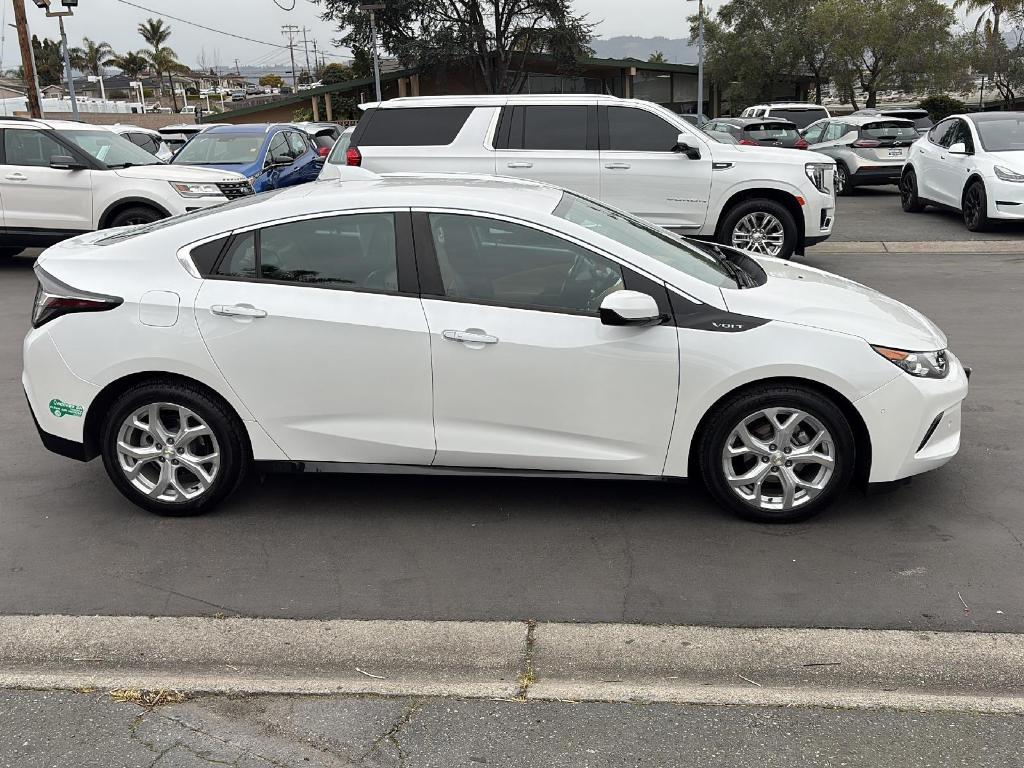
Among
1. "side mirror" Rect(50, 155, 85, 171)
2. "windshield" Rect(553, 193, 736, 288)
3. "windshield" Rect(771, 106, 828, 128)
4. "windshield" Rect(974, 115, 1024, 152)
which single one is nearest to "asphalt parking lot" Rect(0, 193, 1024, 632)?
"windshield" Rect(553, 193, 736, 288)

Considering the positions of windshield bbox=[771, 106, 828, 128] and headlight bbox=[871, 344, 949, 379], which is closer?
headlight bbox=[871, 344, 949, 379]

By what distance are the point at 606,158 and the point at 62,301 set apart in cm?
747

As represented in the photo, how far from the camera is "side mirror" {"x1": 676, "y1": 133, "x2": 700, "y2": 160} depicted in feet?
36.3

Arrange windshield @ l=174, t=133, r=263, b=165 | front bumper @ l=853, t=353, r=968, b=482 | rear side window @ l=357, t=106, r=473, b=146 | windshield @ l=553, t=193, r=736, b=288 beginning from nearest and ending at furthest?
front bumper @ l=853, t=353, r=968, b=482 < windshield @ l=553, t=193, r=736, b=288 < rear side window @ l=357, t=106, r=473, b=146 < windshield @ l=174, t=133, r=263, b=165

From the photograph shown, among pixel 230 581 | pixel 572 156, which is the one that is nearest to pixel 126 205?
pixel 572 156

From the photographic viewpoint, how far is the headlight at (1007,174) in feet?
44.6

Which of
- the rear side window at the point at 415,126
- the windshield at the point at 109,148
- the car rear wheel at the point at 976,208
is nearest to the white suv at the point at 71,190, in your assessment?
the windshield at the point at 109,148

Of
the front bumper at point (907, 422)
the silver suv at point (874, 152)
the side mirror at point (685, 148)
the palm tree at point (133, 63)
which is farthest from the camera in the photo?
the palm tree at point (133, 63)

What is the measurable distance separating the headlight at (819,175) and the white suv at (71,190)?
6880 millimetres

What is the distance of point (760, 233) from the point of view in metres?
11.4

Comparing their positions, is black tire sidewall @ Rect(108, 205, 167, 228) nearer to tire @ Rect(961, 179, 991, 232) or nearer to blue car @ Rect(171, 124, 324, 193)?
blue car @ Rect(171, 124, 324, 193)

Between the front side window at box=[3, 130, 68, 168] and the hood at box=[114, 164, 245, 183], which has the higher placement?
the front side window at box=[3, 130, 68, 168]

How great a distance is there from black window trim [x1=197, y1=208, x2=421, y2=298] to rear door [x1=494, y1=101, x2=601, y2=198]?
6.74 metres

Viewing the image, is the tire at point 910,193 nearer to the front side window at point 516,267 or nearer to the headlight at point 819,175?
the headlight at point 819,175
